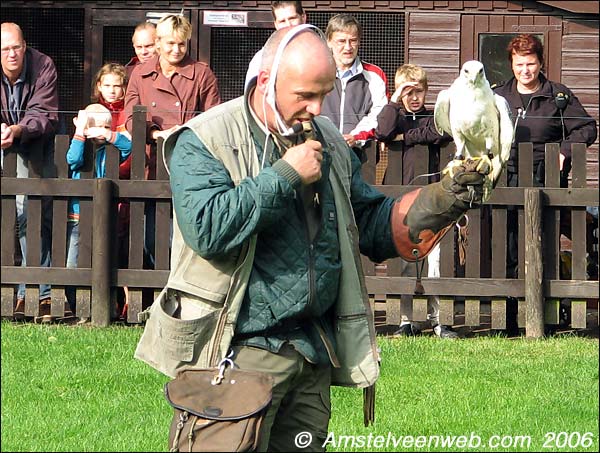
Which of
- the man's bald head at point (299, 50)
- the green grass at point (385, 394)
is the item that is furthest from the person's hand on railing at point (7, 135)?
the man's bald head at point (299, 50)

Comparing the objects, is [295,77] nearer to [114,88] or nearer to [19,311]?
[114,88]

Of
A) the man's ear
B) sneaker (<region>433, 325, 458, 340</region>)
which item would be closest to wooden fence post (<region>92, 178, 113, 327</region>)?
sneaker (<region>433, 325, 458, 340</region>)

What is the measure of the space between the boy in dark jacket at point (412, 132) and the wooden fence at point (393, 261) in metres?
0.08

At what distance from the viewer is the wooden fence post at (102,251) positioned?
848 cm

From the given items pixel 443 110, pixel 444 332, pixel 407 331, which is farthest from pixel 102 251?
pixel 443 110

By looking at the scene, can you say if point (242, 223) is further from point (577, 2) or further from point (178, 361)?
point (577, 2)

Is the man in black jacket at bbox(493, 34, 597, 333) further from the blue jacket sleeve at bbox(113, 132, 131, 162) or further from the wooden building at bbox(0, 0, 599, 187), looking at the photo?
the blue jacket sleeve at bbox(113, 132, 131, 162)

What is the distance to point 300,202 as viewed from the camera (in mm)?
3973

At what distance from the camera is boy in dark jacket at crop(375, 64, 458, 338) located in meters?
8.39

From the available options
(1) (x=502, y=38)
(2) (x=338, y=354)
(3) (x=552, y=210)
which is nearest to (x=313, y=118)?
(2) (x=338, y=354)

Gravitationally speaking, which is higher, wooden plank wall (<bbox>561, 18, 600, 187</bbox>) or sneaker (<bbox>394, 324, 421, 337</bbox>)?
wooden plank wall (<bbox>561, 18, 600, 187</bbox>)

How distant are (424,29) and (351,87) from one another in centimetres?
336

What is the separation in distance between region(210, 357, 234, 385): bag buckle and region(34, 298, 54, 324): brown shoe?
205 inches

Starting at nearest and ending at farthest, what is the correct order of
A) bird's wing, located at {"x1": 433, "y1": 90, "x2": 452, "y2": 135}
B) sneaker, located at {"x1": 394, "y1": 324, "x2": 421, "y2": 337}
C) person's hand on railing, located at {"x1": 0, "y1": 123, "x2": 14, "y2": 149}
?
bird's wing, located at {"x1": 433, "y1": 90, "x2": 452, "y2": 135}
person's hand on railing, located at {"x1": 0, "y1": 123, "x2": 14, "y2": 149}
sneaker, located at {"x1": 394, "y1": 324, "x2": 421, "y2": 337}
